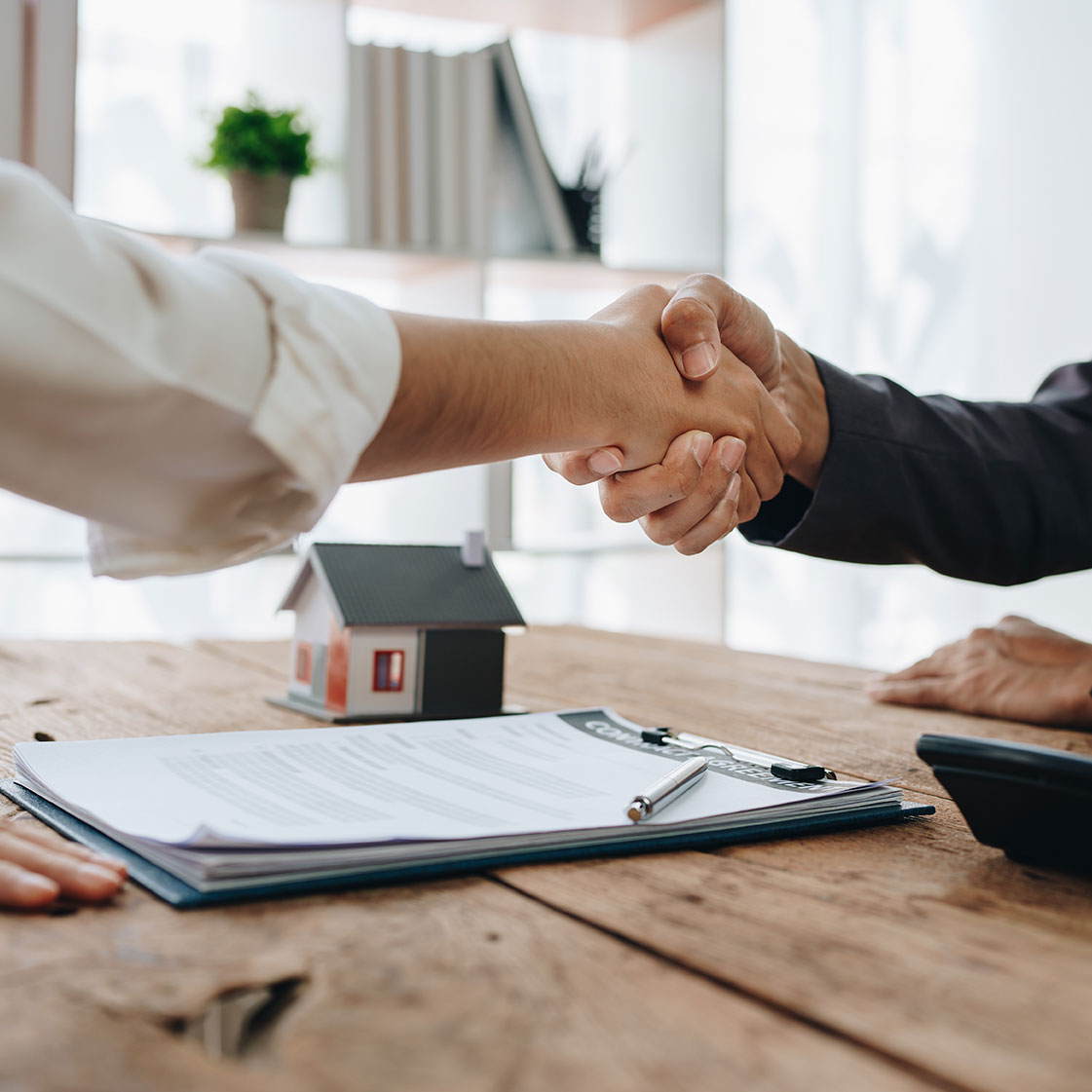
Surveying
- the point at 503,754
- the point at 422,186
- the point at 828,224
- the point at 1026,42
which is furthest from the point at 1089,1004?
the point at 828,224

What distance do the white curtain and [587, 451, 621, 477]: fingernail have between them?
1.89 meters

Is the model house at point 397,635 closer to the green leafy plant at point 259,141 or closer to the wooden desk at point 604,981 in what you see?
the wooden desk at point 604,981

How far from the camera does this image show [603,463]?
3.32 feet

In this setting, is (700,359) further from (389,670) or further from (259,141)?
(259,141)

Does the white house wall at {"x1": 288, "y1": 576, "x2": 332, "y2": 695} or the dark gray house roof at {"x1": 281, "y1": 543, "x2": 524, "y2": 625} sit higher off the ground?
the dark gray house roof at {"x1": 281, "y1": 543, "x2": 524, "y2": 625}

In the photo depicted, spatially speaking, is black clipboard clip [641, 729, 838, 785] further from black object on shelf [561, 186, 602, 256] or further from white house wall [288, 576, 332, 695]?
black object on shelf [561, 186, 602, 256]

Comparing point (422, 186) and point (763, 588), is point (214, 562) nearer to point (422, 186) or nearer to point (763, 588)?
point (422, 186)

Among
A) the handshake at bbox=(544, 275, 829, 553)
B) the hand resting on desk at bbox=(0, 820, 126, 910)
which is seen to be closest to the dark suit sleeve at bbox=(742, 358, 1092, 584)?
the handshake at bbox=(544, 275, 829, 553)

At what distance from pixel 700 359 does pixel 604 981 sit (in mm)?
685

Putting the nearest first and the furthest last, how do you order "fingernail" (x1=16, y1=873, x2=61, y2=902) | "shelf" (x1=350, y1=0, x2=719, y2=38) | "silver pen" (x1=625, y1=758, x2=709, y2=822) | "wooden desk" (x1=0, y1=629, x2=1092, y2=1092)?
"wooden desk" (x1=0, y1=629, x2=1092, y2=1092), "fingernail" (x1=16, y1=873, x2=61, y2=902), "silver pen" (x1=625, y1=758, x2=709, y2=822), "shelf" (x1=350, y1=0, x2=719, y2=38)

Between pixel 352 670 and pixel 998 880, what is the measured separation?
1.86 feet

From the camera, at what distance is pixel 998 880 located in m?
0.56

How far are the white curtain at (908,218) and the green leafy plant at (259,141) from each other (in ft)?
4.20

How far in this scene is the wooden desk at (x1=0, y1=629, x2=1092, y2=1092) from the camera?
361 millimetres
